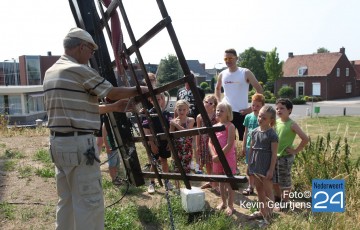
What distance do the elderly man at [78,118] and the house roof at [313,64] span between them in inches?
1932

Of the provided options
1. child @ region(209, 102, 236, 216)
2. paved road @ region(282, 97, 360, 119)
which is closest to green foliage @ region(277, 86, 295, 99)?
paved road @ region(282, 97, 360, 119)

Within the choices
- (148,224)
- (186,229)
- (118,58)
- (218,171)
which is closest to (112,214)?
(148,224)

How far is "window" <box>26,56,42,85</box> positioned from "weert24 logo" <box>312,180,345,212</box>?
48028 mm

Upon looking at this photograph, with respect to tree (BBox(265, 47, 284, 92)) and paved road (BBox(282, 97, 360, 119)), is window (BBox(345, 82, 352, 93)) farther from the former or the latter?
paved road (BBox(282, 97, 360, 119))

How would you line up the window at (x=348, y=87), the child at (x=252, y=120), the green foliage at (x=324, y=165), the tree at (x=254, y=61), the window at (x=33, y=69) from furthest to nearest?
the tree at (x=254, y=61), the window at (x=348, y=87), the window at (x=33, y=69), the child at (x=252, y=120), the green foliage at (x=324, y=165)

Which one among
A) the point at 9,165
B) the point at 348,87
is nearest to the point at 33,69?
the point at 348,87

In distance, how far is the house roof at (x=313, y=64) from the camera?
49031 mm

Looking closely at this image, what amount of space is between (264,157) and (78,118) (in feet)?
7.32

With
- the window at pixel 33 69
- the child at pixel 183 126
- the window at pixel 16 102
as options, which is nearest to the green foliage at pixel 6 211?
the child at pixel 183 126

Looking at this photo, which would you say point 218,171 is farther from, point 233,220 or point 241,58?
point 241,58

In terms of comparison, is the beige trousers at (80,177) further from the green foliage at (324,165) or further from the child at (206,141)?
the green foliage at (324,165)

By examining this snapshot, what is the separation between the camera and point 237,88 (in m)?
Answer: 5.66

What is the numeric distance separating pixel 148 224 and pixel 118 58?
6.61 ft

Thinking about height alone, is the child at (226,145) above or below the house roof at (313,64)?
below
